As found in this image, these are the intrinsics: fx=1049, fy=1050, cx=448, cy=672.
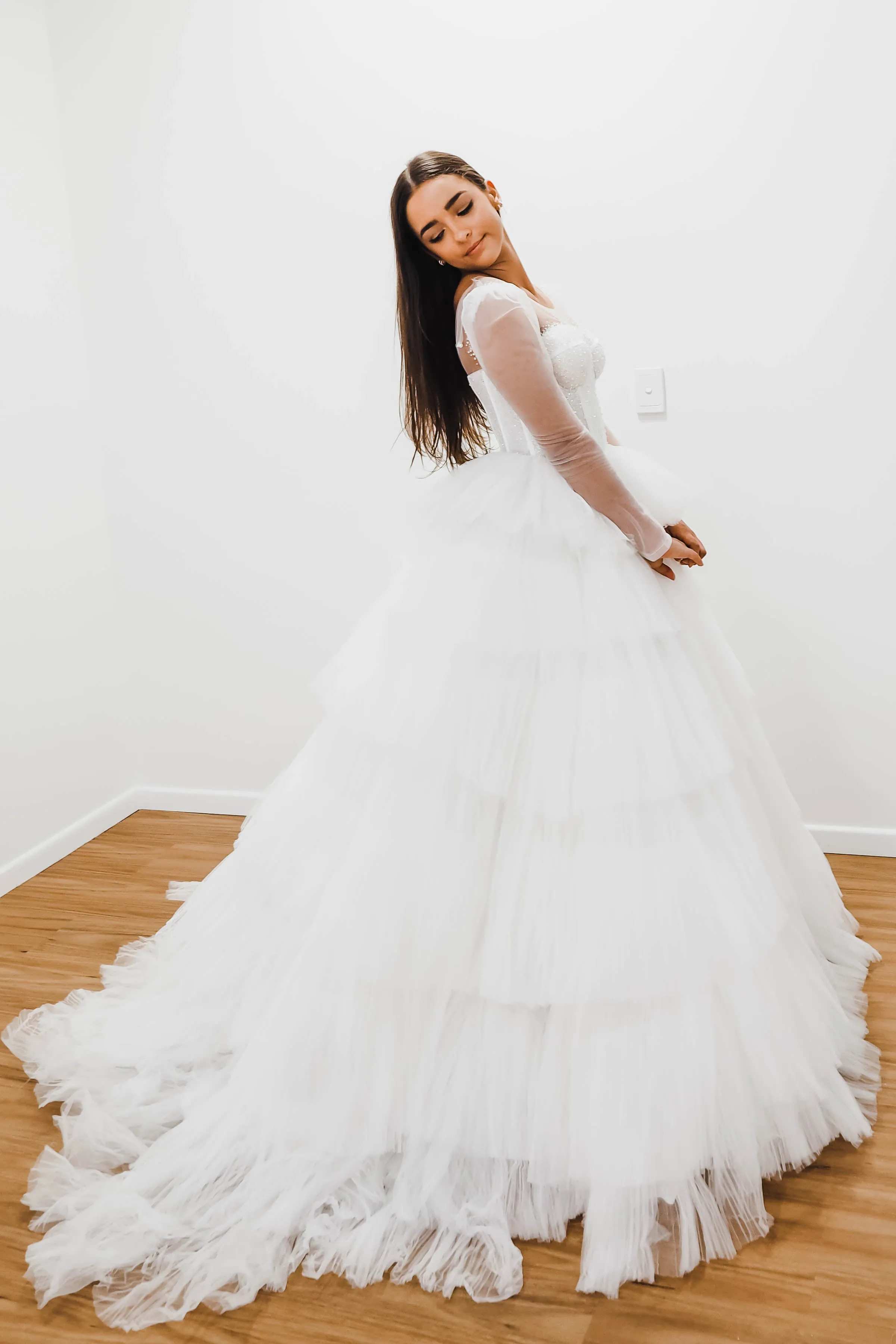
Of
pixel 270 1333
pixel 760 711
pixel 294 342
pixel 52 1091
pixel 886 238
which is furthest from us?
pixel 294 342

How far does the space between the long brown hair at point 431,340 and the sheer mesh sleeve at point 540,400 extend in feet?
Result: 0.45

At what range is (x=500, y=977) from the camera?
152 centimetres

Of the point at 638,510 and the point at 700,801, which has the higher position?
the point at 638,510

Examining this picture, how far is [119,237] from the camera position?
9.61 feet

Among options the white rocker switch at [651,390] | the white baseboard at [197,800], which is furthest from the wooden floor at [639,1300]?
the white rocker switch at [651,390]

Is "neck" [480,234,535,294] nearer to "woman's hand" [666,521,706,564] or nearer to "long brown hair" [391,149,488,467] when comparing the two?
"long brown hair" [391,149,488,467]

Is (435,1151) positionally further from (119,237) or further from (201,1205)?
(119,237)

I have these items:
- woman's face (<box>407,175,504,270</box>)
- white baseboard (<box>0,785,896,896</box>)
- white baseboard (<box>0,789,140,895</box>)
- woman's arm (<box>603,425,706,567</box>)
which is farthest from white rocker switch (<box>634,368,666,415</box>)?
white baseboard (<box>0,789,140,895</box>)

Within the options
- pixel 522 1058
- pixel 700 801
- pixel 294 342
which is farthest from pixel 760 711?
pixel 294 342

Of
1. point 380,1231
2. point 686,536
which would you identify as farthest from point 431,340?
point 380,1231

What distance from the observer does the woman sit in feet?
4.81

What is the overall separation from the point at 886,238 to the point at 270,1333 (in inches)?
94.2

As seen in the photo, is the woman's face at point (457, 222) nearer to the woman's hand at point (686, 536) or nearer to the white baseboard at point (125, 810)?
the woman's hand at point (686, 536)

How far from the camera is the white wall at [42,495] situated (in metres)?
2.75
